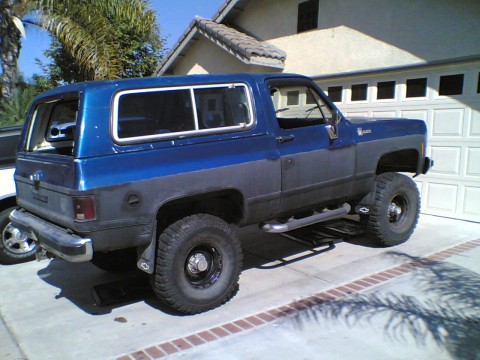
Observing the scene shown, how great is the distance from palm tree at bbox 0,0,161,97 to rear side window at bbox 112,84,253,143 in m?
8.73

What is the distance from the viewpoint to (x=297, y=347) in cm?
343

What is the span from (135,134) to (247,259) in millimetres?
2558

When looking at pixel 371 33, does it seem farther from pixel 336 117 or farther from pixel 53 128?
pixel 53 128

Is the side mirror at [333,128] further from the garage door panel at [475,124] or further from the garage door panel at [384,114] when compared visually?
the garage door panel at [384,114]

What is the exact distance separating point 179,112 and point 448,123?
497cm

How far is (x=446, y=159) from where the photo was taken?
7145 mm

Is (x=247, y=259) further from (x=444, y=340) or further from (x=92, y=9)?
(x=92, y=9)

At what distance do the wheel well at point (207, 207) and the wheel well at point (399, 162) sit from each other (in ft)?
7.88

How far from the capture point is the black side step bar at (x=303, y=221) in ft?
15.0

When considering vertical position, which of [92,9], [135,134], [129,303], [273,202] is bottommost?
[129,303]

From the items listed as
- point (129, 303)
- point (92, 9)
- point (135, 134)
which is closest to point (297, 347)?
point (129, 303)

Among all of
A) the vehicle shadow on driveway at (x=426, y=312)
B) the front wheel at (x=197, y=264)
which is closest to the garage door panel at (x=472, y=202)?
the vehicle shadow on driveway at (x=426, y=312)

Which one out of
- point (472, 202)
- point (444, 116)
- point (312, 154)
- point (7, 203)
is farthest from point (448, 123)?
point (7, 203)

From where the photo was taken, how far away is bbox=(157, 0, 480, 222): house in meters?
6.74
